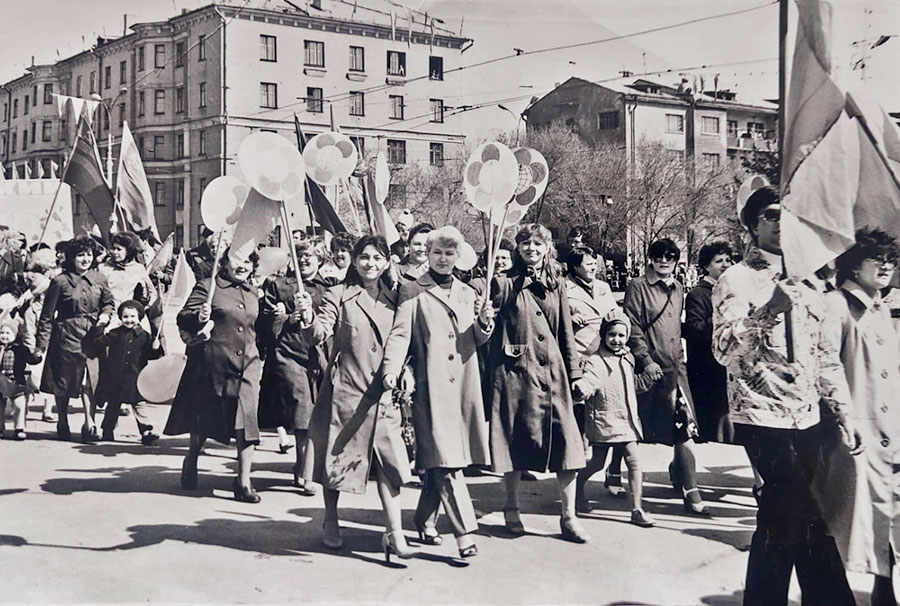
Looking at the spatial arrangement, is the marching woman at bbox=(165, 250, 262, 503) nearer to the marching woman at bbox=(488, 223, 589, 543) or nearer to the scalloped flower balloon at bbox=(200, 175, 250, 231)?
the scalloped flower balloon at bbox=(200, 175, 250, 231)

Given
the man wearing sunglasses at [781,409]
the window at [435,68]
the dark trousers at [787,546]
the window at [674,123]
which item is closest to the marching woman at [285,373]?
the window at [435,68]

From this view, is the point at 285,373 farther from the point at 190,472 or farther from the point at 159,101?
the point at 159,101

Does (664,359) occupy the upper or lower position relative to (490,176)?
lower

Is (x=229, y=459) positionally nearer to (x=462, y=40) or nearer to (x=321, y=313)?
(x=321, y=313)

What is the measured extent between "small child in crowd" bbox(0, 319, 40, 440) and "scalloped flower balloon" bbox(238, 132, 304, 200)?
310cm

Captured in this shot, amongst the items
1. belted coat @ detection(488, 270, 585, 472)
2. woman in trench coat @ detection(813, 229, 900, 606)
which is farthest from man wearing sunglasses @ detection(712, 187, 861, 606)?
belted coat @ detection(488, 270, 585, 472)

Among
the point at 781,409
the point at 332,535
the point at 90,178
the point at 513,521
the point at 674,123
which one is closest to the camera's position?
the point at 781,409

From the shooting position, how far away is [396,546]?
4453 millimetres

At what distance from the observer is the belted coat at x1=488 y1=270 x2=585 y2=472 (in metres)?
4.84

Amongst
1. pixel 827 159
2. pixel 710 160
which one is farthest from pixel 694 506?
pixel 710 160

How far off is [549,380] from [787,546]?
154cm

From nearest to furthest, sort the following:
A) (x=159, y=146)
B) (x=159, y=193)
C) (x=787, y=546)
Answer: (x=787, y=546) < (x=159, y=146) < (x=159, y=193)

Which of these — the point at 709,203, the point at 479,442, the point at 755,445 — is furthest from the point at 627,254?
the point at 755,445

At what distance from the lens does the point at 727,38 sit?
5.84m
